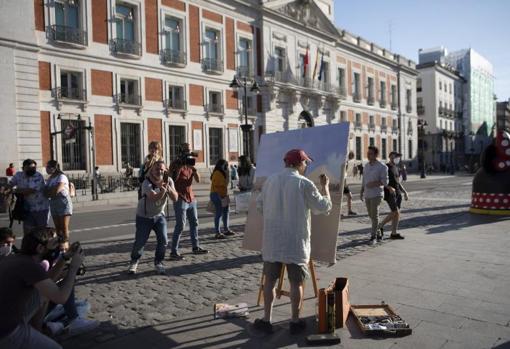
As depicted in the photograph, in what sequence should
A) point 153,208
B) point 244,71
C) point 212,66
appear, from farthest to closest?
point 244,71 → point 212,66 → point 153,208

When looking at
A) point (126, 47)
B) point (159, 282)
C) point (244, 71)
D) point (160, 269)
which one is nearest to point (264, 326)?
point (159, 282)

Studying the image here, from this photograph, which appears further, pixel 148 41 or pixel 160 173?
pixel 148 41

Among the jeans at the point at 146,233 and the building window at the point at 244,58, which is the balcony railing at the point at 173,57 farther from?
the jeans at the point at 146,233

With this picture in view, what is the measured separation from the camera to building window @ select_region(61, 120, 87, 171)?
72.7ft

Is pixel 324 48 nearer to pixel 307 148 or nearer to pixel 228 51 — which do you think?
pixel 228 51

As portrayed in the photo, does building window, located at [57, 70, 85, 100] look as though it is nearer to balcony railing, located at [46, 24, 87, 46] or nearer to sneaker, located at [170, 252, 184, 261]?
balcony railing, located at [46, 24, 87, 46]

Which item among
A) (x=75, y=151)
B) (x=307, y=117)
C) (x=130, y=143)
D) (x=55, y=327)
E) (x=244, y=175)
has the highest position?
(x=307, y=117)

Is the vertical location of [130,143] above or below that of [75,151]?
above

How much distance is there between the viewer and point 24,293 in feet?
9.39

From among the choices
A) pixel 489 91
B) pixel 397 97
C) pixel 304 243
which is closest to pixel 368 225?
pixel 304 243

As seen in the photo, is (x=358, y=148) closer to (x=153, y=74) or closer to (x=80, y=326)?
(x=153, y=74)

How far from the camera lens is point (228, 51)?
30703 mm

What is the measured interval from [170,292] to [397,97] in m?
54.2

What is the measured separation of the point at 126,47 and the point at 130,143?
5.62 metres
